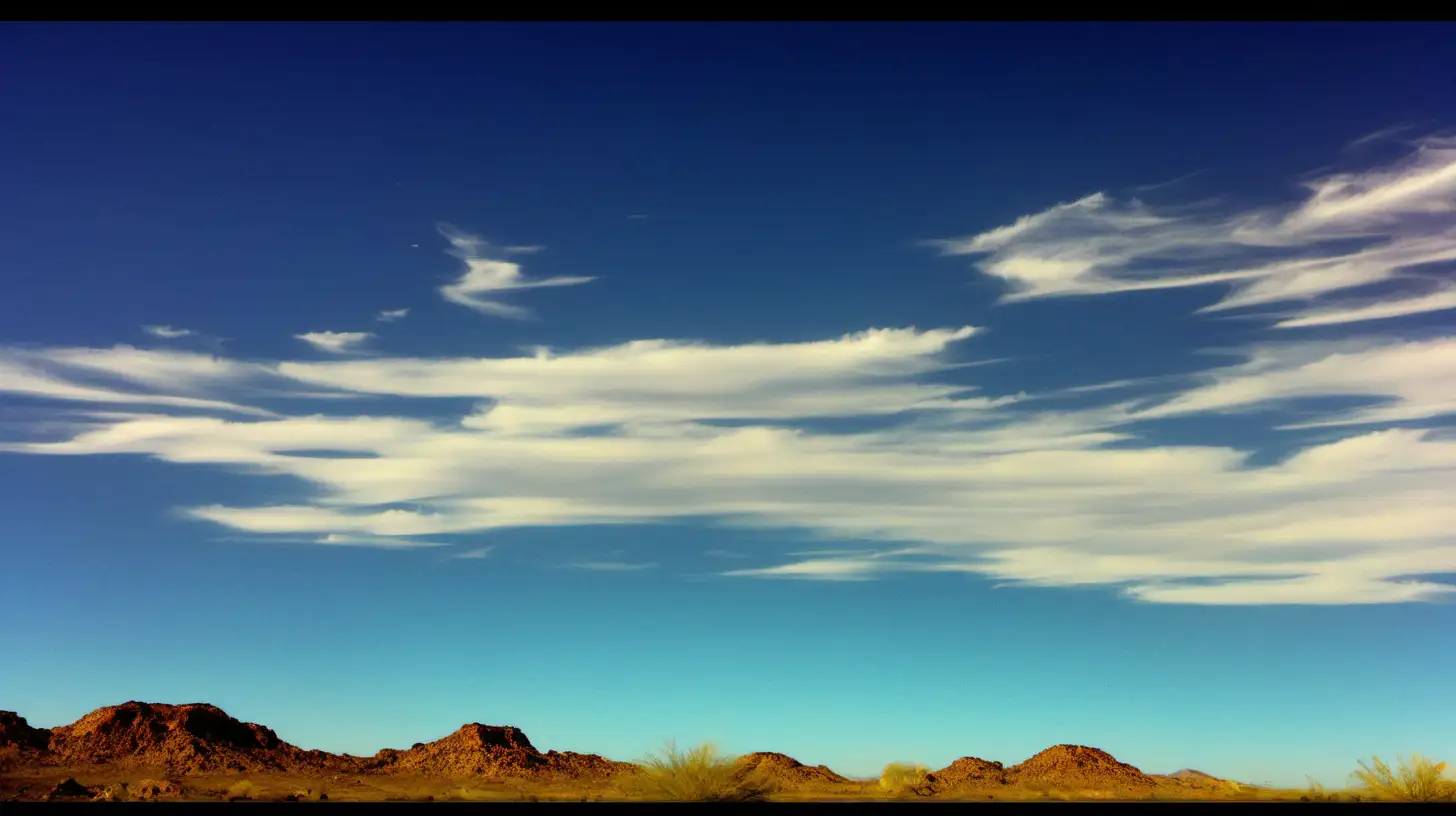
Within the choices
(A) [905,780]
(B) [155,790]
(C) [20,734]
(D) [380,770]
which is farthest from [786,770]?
(C) [20,734]

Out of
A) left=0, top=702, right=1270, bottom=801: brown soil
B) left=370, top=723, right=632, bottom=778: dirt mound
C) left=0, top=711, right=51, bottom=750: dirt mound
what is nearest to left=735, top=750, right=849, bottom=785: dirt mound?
left=0, top=702, right=1270, bottom=801: brown soil

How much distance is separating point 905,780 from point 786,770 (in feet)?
19.9

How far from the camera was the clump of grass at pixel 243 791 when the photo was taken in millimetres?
36309

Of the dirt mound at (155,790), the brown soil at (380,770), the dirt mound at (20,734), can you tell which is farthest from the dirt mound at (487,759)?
the dirt mound at (20,734)

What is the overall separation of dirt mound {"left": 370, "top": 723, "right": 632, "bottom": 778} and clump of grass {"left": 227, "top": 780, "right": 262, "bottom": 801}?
25.6 feet

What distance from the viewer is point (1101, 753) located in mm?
47125

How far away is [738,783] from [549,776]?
13642 mm

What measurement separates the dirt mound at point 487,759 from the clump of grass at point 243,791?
307 inches

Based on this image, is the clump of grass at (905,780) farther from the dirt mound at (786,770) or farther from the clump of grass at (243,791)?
the clump of grass at (243,791)

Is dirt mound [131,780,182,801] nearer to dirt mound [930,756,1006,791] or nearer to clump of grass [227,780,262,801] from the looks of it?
clump of grass [227,780,262,801]

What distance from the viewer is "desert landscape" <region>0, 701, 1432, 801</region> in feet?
119
